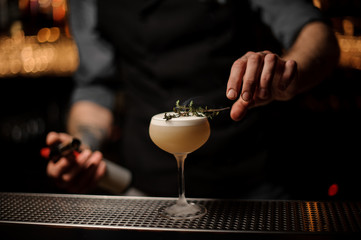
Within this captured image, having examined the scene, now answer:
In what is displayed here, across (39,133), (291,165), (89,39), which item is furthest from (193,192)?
(39,133)

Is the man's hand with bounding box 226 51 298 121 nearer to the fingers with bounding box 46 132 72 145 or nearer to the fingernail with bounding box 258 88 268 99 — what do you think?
the fingernail with bounding box 258 88 268 99

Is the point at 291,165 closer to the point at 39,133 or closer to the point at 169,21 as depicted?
the point at 169,21

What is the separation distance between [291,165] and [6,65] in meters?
3.40

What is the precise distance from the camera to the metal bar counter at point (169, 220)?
1.02m

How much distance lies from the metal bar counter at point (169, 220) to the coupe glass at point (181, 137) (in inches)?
1.5

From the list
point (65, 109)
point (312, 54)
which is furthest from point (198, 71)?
point (65, 109)

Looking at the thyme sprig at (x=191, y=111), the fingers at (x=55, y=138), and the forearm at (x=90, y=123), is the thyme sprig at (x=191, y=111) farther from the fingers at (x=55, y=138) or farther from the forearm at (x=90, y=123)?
the forearm at (x=90, y=123)

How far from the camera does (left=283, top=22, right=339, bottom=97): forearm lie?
1.43 meters

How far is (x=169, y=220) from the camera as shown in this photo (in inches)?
44.1

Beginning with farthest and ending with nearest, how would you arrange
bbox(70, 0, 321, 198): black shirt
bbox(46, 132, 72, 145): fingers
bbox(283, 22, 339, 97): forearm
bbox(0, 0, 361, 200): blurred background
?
bbox(0, 0, 361, 200): blurred background, bbox(70, 0, 321, 198): black shirt, bbox(46, 132, 72, 145): fingers, bbox(283, 22, 339, 97): forearm

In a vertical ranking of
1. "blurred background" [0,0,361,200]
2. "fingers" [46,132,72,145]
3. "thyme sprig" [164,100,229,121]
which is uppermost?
"thyme sprig" [164,100,229,121]

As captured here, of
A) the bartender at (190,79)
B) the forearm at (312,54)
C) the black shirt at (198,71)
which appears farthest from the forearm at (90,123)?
the forearm at (312,54)

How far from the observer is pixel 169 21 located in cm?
183

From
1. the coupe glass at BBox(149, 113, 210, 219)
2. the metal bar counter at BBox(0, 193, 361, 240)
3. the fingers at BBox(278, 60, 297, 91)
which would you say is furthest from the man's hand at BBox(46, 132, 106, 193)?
the fingers at BBox(278, 60, 297, 91)
